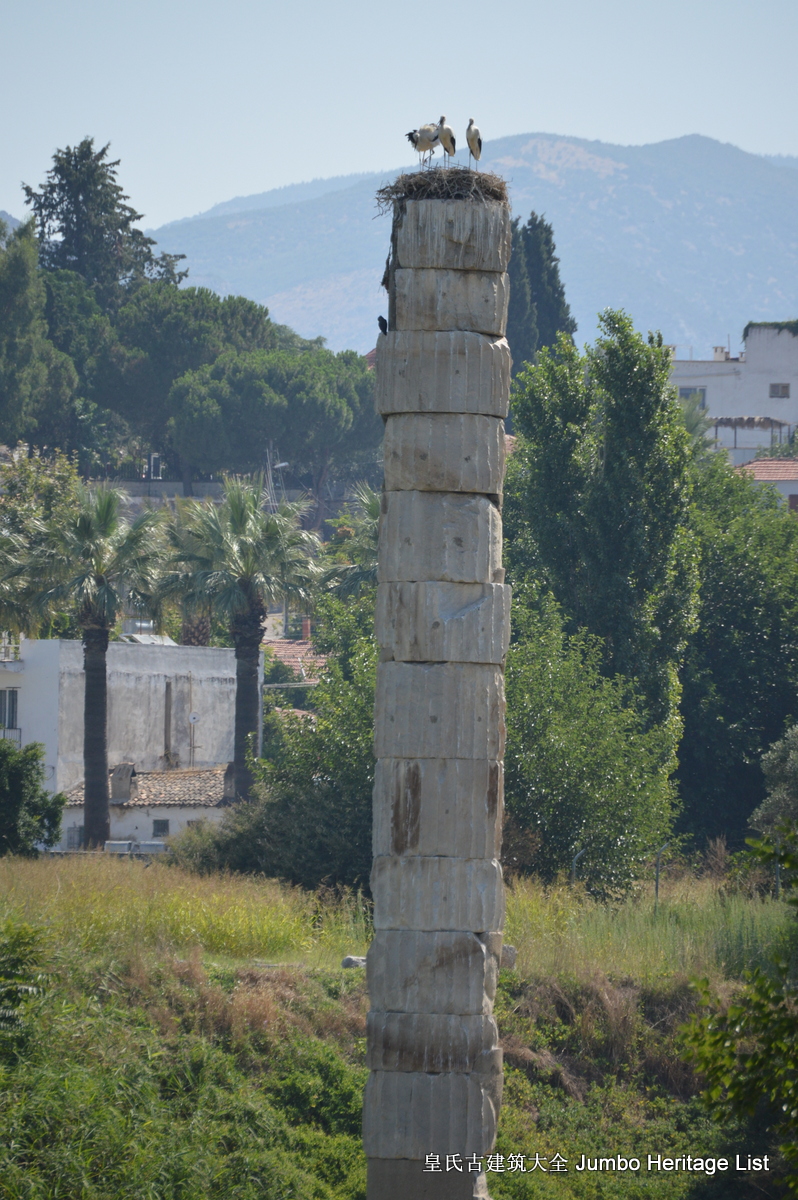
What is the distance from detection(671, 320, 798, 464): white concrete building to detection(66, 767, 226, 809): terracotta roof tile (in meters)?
35.0

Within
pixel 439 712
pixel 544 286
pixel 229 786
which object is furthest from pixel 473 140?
pixel 544 286

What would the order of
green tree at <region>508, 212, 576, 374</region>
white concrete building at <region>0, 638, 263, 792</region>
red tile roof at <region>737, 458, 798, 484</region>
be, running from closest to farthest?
1. white concrete building at <region>0, 638, 263, 792</region>
2. red tile roof at <region>737, 458, 798, 484</region>
3. green tree at <region>508, 212, 576, 374</region>

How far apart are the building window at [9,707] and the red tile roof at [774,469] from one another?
26.9 meters

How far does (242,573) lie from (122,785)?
25.1 ft

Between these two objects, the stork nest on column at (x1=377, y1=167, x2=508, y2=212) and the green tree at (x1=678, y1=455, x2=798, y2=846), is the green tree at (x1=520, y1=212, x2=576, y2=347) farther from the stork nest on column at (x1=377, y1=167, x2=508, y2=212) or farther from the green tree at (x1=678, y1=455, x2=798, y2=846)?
the stork nest on column at (x1=377, y1=167, x2=508, y2=212)

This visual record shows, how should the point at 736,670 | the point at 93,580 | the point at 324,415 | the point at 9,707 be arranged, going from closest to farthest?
the point at 93,580 → the point at 736,670 → the point at 9,707 → the point at 324,415

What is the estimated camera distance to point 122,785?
109ft

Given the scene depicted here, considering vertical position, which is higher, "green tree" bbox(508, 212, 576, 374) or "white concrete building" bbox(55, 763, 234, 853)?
"green tree" bbox(508, 212, 576, 374)

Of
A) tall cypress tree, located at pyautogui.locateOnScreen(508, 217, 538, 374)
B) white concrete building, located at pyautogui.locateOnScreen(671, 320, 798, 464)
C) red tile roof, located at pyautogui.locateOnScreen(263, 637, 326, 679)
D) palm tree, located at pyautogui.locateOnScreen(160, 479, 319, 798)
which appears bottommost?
red tile roof, located at pyautogui.locateOnScreen(263, 637, 326, 679)

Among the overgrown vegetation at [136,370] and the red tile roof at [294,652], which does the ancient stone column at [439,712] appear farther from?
the overgrown vegetation at [136,370]

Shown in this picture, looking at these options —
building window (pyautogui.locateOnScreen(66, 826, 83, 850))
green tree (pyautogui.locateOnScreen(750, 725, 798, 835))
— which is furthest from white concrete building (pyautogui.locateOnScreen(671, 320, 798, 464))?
green tree (pyautogui.locateOnScreen(750, 725, 798, 835))

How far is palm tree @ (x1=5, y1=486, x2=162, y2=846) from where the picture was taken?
27422 millimetres

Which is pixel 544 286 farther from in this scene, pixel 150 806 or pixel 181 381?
pixel 150 806

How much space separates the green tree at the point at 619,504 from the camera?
2558 centimetres
